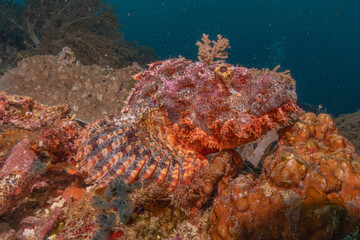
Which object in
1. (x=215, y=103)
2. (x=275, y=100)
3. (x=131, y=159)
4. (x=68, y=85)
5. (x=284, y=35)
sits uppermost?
(x=284, y=35)

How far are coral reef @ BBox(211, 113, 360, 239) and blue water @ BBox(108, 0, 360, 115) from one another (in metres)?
69.1

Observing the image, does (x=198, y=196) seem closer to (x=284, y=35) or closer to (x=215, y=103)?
(x=215, y=103)

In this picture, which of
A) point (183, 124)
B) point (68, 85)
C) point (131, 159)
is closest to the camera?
point (131, 159)

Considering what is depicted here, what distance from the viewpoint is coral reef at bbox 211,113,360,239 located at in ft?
5.66

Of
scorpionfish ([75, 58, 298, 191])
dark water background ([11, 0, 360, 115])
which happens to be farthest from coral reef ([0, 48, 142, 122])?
dark water background ([11, 0, 360, 115])

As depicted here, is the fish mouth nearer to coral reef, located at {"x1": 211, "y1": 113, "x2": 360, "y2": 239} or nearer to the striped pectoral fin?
coral reef, located at {"x1": 211, "y1": 113, "x2": 360, "y2": 239}

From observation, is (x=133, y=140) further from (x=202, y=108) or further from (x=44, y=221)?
(x=44, y=221)

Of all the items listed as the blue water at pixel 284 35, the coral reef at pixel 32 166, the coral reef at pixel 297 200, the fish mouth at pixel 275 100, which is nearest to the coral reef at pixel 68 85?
the coral reef at pixel 32 166

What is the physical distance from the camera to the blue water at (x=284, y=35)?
7188 centimetres

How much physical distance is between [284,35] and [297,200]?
11516cm

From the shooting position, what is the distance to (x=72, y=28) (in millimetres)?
11680

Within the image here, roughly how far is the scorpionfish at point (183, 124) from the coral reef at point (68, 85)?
328cm

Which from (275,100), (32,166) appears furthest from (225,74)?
(32,166)

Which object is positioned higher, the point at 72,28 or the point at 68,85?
the point at 72,28
